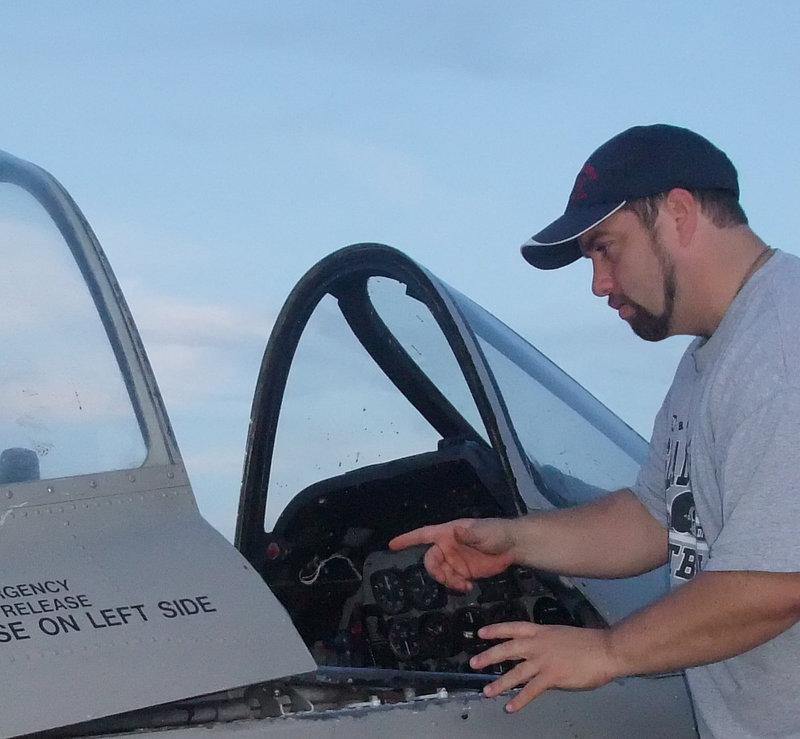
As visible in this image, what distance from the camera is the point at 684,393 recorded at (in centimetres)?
246

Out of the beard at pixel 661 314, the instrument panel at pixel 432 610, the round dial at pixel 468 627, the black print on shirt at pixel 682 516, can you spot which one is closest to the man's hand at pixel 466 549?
the black print on shirt at pixel 682 516

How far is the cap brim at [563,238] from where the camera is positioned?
2197 mm

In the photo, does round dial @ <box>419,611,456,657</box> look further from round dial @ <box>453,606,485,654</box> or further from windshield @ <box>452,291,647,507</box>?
windshield @ <box>452,291,647,507</box>

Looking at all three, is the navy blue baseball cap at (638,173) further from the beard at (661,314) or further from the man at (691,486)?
the beard at (661,314)

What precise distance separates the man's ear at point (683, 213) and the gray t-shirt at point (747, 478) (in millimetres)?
155

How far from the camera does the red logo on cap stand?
7.39 ft

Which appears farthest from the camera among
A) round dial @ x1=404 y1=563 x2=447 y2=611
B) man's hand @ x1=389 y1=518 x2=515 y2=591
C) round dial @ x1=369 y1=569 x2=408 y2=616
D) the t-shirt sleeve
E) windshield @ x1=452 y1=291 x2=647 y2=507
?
round dial @ x1=369 y1=569 x2=408 y2=616

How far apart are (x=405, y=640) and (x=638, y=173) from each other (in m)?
2.09

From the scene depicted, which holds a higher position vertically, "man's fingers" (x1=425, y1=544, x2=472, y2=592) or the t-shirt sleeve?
the t-shirt sleeve

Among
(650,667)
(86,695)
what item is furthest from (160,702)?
(650,667)

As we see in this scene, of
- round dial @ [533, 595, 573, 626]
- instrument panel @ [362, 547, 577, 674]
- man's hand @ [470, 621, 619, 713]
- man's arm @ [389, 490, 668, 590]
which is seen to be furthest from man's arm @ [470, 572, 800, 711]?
round dial @ [533, 595, 573, 626]

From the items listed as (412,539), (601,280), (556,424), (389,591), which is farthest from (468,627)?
(601,280)

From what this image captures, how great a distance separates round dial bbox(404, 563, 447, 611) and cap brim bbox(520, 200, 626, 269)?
4.79 ft

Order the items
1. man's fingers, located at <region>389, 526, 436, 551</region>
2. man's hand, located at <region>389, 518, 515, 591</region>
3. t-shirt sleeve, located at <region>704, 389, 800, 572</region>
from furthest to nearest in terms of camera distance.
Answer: man's hand, located at <region>389, 518, 515, 591</region> < man's fingers, located at <region>389, 526, 436, 551</region> < t-shirt sleeve, located at <region>704, 389, 800, 572</region>
